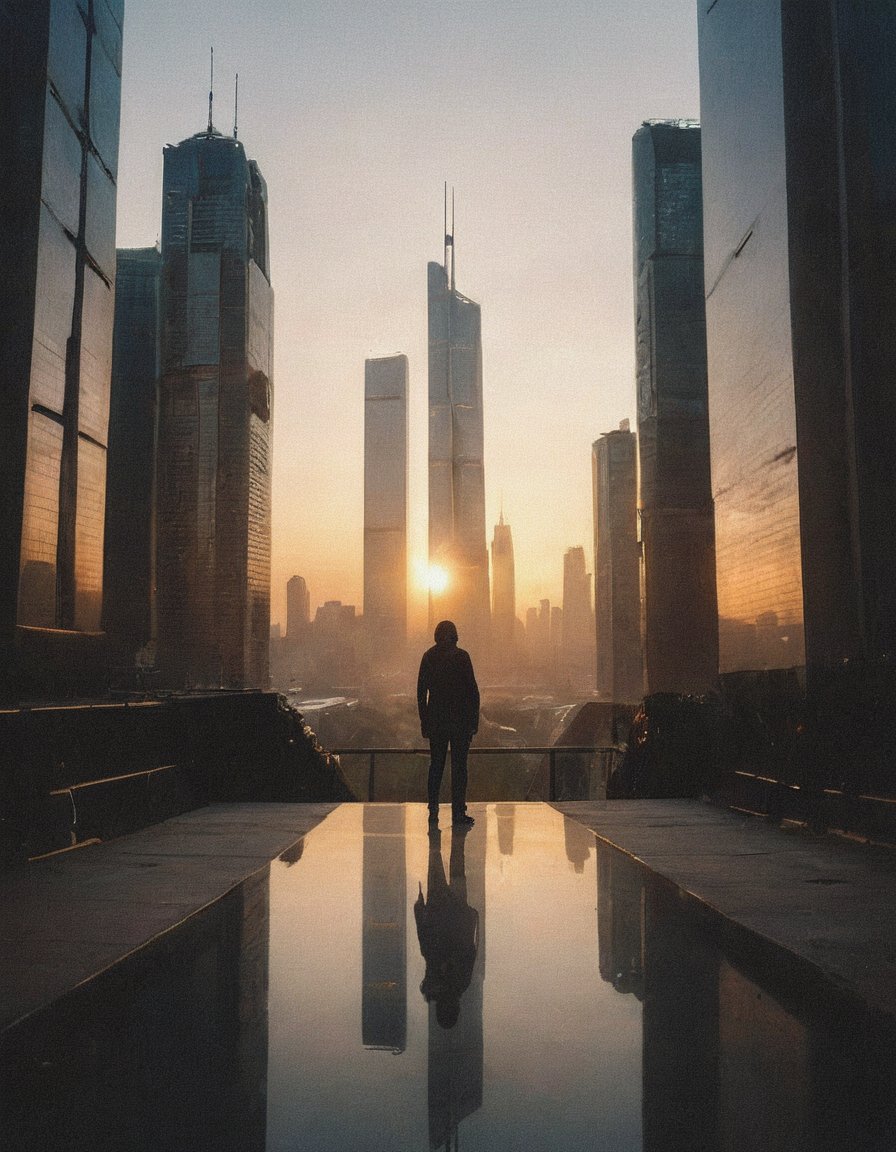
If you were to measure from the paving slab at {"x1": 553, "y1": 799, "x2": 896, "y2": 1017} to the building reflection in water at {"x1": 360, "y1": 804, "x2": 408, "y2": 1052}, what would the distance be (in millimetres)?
1578

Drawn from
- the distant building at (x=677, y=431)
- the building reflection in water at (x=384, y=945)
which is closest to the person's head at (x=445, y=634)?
the building reflection in water at (x=384, y=945)

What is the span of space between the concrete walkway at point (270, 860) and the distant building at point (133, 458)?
12.3 m

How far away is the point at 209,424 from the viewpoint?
68.3ft

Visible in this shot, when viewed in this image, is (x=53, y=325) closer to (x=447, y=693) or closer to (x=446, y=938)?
(x=447, y=693)

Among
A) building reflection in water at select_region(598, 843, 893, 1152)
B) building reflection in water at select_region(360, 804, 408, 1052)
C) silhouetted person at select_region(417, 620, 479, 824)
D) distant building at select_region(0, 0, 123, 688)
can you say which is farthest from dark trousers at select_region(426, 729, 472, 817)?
distant building at select_region(0, 0, 123, 688)

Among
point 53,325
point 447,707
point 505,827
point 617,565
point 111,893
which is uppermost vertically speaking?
point 617,565

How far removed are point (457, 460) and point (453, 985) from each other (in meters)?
126

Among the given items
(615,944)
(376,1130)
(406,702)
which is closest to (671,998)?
(615,944)

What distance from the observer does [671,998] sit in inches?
118

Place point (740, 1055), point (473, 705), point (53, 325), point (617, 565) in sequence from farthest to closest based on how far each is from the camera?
point (617, 565) < point (53, 325) < point (473, 705) < point (740, 1055)

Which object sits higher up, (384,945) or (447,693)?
(447,693)

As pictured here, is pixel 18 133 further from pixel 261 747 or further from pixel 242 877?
pixel 242 877

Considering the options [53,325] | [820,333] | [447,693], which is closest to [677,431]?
[820,333]

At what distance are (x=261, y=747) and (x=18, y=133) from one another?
281 inches
